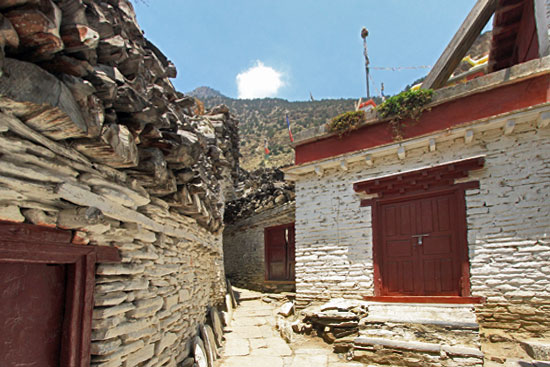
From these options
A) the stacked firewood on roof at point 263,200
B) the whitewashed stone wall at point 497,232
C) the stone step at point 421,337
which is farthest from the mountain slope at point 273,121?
the stone step at point 421,337

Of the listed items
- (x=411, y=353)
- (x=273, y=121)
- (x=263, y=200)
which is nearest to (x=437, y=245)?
(x=411, y=353)

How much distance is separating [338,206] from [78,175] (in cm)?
664

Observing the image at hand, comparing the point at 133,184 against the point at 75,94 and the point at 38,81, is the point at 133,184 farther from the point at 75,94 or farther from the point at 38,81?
the point at 38,81

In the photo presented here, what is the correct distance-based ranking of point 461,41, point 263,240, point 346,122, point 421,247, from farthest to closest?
1. point 263,240
2. point 461,41
3. point 346,122
4. point 421,247

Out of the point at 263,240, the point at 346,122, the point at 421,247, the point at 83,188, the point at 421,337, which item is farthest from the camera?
the point at 263,240

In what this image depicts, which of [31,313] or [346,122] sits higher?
[346,122]

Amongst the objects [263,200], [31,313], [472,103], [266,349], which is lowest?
[266,349]

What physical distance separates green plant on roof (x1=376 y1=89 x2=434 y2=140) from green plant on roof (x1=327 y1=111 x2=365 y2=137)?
48 cm

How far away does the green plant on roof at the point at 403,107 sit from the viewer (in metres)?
Result: 7.98

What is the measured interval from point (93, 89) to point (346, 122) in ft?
23.7

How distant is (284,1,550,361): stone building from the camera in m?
6.38

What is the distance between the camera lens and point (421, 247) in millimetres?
7629

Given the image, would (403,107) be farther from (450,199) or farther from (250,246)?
(250,246)

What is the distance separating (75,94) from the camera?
2.35 meters
